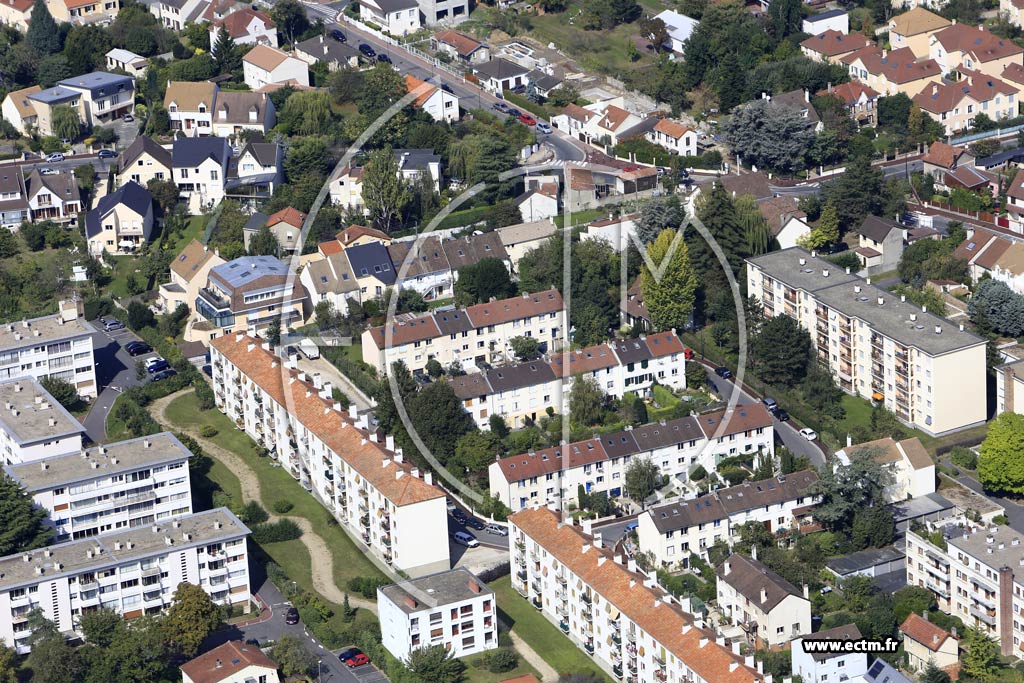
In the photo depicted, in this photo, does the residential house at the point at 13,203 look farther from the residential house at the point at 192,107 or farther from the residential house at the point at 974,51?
the residential house at the point at 974,51

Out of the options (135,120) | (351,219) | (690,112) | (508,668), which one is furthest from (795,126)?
(508,668)

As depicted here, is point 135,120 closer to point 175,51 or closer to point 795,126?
point 175,51

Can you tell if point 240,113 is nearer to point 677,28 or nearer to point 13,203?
point 13,203

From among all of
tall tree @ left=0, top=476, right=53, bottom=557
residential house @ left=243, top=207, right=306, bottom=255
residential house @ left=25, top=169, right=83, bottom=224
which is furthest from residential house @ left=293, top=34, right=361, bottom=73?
tall tree @ left=0, top=476, right=53, bottom=557

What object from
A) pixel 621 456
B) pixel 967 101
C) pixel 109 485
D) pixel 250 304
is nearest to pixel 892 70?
pixel 967 101

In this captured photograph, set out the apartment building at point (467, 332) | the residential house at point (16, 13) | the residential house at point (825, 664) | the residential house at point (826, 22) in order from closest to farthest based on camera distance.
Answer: the residential house at point (825, 664)
the apartment building at point (467, 332)
the residential house at point (826, 22)
the residential house at point (16, 13)

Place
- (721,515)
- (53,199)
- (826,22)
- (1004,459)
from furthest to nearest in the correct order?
(826,22) → (53,199) → (1004,459) → (721,515)

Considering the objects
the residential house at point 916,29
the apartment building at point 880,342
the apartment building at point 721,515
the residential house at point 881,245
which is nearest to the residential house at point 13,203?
the apartment building at point 880,342
